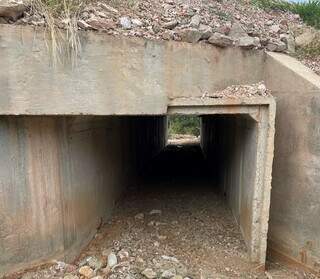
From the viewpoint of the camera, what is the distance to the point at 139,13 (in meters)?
3.87

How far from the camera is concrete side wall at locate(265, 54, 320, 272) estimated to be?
3740 mm

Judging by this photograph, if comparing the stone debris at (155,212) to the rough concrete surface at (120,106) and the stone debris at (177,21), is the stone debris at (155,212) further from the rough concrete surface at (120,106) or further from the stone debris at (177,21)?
the stone debris at (177,21)

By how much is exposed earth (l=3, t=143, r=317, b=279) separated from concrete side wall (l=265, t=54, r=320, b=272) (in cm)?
38

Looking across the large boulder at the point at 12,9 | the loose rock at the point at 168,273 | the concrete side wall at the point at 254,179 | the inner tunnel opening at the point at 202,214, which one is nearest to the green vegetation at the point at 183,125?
the inner tunnel opening at the point at 202,214

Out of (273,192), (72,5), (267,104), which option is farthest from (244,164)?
(72,5)

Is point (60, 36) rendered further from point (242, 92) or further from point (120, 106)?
point (242, 92)

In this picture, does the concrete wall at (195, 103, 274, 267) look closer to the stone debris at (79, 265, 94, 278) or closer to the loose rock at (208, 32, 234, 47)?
the loose rock at (208, 32, 234, 47)

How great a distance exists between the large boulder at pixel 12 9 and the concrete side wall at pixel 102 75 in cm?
19

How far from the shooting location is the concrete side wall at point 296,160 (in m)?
3.74

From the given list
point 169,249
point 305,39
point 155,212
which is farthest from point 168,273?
point 305,39

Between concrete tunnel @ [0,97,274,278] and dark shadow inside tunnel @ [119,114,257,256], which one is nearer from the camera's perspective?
concrete tunnel @ [0,97,274,278]

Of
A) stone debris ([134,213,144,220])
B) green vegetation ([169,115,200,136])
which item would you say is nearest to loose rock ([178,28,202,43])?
stone debris ([134,213,144,220])

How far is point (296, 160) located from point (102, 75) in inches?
94.6

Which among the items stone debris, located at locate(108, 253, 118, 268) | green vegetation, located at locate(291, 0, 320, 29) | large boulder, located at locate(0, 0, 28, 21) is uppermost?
green vegetation, located at locate(291, 0, 320, 29)
